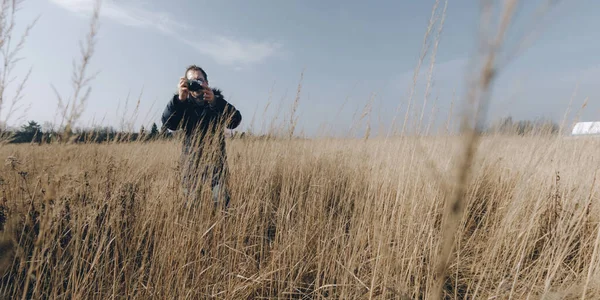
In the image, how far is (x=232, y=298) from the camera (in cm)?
123

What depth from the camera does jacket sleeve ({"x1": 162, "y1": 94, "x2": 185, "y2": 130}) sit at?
8.06 ft

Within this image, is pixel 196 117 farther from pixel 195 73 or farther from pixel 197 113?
pixel 195 73

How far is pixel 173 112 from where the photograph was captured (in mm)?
2436

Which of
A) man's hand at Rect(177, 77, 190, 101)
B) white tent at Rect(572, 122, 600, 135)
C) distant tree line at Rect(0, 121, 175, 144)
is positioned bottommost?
distant tree line at Rect(0, 121, 175, 144)

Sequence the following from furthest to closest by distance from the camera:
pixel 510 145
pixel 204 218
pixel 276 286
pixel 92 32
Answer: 1. pixel 510 145
2. pixel 204 218
3. pixel 276 286
4. pixel 92 32

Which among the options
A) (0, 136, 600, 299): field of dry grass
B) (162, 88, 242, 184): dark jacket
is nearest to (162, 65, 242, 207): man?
(162, 88, 242, 184): dark jacket

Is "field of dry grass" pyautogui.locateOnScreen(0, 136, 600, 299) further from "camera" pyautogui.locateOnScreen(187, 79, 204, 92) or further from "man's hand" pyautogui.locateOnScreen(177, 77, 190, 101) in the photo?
"camera" pyautogui.locateOnScreen(187, 79, 204, 92)

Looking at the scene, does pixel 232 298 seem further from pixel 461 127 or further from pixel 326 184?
pixel 461 127

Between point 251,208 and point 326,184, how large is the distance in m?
0.71

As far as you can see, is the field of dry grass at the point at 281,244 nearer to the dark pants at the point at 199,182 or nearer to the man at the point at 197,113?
the dark pants at the point at 199,182

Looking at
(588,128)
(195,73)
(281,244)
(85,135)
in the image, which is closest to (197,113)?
(195,73)

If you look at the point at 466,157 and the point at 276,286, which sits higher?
the point at 466,157

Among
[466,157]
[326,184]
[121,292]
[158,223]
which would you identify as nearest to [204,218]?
[158,223]

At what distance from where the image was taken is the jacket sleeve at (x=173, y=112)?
8.06 feet
